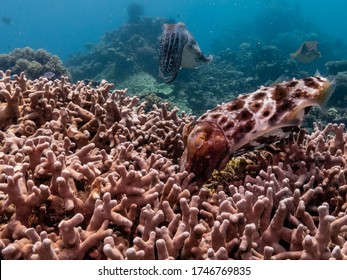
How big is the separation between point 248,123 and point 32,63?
15.4 metres

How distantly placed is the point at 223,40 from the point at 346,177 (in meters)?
46.9

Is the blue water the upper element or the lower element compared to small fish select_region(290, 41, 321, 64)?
upper

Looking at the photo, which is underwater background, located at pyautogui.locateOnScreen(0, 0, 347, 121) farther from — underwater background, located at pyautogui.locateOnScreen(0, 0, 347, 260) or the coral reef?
A: underwater background, located at pyautogui.locateOnScreen(0, 0, 347, 260)

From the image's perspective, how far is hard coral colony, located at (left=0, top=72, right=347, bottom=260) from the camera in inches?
82.6

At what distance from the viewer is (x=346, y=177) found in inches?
122

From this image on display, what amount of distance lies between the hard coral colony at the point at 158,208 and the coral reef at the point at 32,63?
13.3 meters

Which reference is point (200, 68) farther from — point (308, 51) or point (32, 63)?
point (32, 63)

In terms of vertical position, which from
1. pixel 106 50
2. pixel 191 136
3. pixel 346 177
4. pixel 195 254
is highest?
pixel 106 50

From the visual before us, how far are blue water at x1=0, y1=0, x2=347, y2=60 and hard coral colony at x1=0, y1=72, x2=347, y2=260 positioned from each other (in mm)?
102145

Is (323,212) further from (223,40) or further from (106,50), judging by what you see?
(223,40)

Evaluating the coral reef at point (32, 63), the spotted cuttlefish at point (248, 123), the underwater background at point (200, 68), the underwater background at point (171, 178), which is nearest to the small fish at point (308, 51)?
the underwater background at point (200, 68)

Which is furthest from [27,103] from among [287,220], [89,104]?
[287,220]

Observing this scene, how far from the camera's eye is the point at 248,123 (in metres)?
2.82

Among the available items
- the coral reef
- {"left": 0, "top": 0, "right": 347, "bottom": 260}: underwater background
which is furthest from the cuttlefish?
the coral reef
